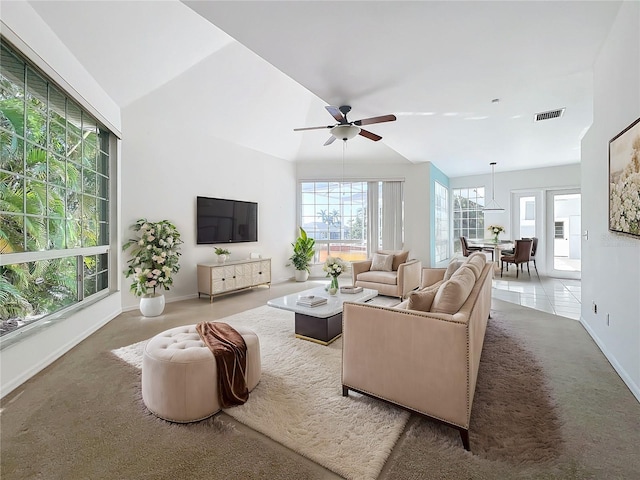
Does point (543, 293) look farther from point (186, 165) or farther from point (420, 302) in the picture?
point (186, 165)

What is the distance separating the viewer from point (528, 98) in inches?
145

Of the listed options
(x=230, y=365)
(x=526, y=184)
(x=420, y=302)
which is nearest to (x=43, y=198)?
(x=230, y=365)

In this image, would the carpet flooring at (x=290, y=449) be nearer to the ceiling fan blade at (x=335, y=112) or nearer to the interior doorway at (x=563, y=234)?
the ceiling fan blade at (x=335, y=112)

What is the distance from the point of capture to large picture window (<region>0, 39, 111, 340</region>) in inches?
96.7

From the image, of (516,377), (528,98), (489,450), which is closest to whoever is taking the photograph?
(489,450)

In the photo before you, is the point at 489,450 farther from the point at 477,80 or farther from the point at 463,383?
the point at 477,80

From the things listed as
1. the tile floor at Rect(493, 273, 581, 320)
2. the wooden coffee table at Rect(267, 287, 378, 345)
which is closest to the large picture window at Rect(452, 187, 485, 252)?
the tile floor at Rect(493, 273, 581, 320)

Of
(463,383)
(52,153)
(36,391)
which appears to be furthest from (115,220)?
(463,383)

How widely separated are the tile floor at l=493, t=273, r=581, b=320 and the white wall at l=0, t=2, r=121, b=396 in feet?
19.4

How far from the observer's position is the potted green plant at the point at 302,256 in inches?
275

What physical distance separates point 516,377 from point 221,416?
7.42 feet

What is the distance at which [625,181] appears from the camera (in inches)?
88.3

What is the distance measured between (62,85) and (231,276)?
11.1 feet

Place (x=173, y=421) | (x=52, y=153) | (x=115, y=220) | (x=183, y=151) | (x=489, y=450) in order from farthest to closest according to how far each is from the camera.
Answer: (x=183, y=151)
(x=115, y=220)
(x=52, y=153)
(x=173, y=421)
(x=489, y=450)
